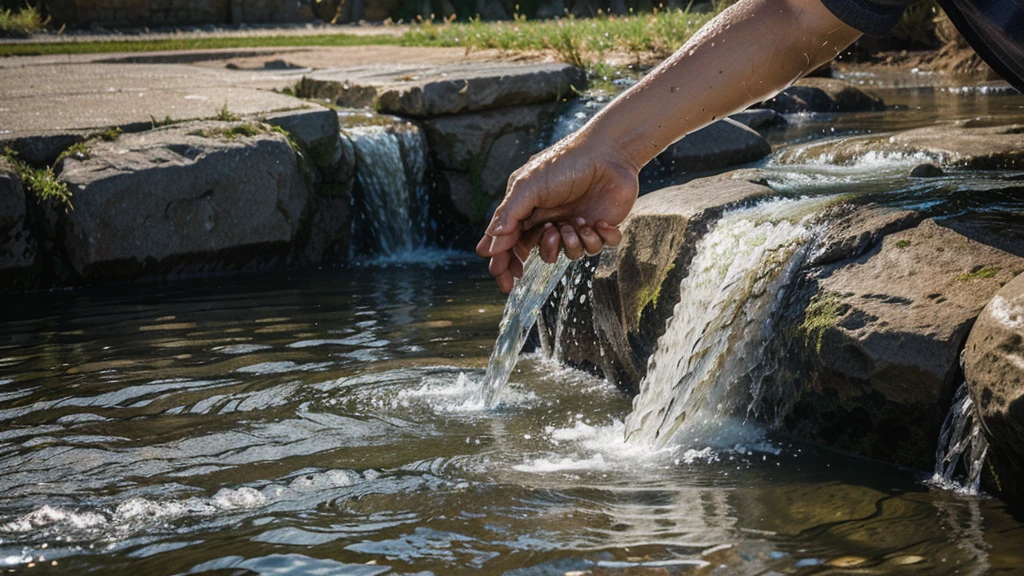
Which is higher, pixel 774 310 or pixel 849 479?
pixel 774 310

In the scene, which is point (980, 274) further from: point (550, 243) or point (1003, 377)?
point (550, 243)

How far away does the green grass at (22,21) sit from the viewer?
13.8 meters

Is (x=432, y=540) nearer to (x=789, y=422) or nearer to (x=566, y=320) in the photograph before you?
(x=789, y=422)

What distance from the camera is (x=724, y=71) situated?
2133 millimetres

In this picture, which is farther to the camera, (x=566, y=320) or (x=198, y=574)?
(x=566, y=320)

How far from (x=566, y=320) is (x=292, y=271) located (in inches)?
102

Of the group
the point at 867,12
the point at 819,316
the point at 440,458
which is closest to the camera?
the point at 867,12

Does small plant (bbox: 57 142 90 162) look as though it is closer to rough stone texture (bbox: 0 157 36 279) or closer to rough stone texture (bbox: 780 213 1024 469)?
rough stone texture (bbox: 0 157 36 279)

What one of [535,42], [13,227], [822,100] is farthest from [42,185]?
[822,100]

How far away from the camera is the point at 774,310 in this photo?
3.35m

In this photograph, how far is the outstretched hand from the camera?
2.19m

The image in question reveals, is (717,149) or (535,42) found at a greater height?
(535,42)

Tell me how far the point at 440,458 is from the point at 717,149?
4262 millimetres

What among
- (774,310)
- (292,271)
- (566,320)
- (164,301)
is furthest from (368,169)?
(774,310)
